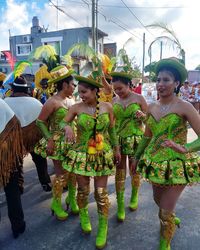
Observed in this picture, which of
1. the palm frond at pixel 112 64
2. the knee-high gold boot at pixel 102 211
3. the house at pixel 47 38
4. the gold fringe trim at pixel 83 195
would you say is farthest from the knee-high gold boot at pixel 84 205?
the house at pixel 47 38

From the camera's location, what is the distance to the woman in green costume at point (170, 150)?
87.8 inches

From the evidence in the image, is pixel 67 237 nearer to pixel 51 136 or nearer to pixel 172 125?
pixel 51 136

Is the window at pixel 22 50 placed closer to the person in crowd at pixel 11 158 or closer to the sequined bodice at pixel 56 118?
the sequined bodice at pixel 56 118

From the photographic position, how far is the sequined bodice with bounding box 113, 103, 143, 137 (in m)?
3.29

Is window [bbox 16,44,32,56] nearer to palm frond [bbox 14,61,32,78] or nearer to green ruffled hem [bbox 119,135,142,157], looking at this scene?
palm frond [bbox 14,61,32,78]

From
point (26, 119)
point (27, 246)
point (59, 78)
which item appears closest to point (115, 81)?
point (59, 78)

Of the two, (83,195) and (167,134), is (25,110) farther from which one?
(167,134)

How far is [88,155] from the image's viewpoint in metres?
2.68

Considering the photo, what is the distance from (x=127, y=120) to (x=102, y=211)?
1183mm

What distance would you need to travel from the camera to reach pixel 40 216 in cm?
343

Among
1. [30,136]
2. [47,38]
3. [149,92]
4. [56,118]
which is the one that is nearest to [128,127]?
[56,118]

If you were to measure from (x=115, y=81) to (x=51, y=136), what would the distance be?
106 cm

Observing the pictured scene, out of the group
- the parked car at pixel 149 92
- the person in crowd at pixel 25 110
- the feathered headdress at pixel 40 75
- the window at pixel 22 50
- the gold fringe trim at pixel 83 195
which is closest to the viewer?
the gold fringe trim at pixel 83 195

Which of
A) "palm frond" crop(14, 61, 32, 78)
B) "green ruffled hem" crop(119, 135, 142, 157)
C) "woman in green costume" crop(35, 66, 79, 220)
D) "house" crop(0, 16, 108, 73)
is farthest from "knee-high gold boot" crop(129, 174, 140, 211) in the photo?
"house" crop(0, 16, 108, 73)
